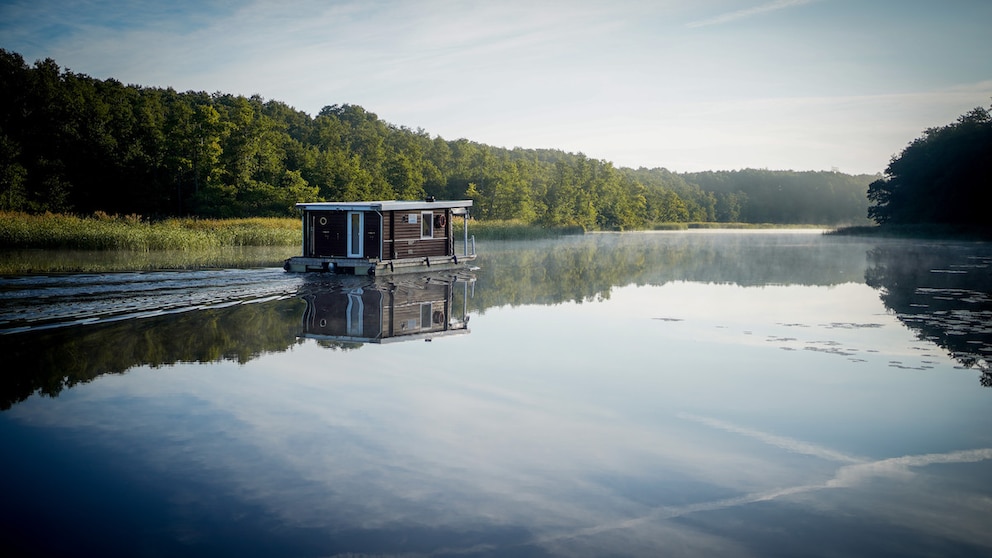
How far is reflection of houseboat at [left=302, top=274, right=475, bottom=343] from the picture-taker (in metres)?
13.6

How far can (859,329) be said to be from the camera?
14.9m

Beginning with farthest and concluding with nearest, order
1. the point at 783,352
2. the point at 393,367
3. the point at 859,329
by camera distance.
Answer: the point at 859,329
the point at 783,352
the point at 393,367

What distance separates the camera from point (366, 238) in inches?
1104

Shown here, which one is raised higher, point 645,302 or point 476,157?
point 476,157

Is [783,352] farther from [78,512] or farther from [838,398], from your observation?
[78,512]

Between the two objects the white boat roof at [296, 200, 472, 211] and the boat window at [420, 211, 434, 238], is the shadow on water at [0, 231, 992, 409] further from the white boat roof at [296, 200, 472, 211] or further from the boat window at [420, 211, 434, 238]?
the boat window at [420, 211, 434, 238]

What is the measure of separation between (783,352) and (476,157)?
300ft

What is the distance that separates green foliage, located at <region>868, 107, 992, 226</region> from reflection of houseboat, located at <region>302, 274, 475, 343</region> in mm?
70196

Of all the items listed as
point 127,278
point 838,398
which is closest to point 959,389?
point 838,398

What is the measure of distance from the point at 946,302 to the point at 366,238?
19204 mm

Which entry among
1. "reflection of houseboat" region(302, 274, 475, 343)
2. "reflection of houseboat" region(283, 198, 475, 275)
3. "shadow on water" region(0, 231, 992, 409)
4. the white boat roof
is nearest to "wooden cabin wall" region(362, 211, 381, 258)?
"reflection of houseboat" region(283, 198, 475, 275)

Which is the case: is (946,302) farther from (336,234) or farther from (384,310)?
(336,234)

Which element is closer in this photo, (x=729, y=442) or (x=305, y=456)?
(x=305, y=456)

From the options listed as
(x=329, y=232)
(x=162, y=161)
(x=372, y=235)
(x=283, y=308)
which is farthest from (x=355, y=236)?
(x=162, y=161)
